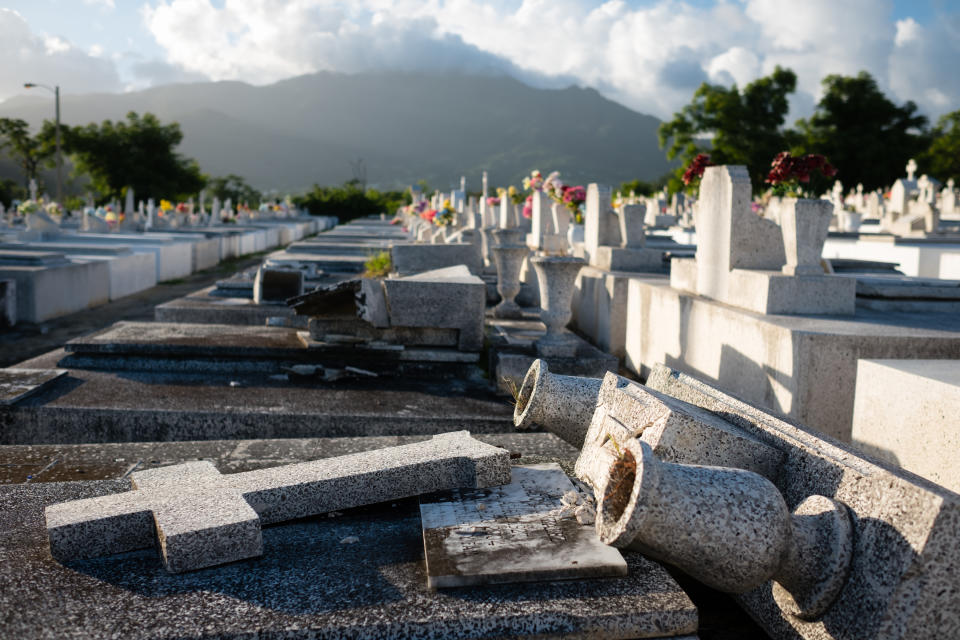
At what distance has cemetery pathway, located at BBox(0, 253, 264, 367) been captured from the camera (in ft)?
29.8

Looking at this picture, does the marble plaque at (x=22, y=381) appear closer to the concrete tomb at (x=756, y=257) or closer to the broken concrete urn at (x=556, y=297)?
the broken concrete urn at (x=556, y=297)

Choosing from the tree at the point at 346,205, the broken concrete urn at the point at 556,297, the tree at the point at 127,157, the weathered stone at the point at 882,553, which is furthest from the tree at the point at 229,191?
the weathered stone at the point at 882,553

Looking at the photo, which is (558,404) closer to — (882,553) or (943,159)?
(882,553)

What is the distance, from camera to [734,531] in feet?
6.68

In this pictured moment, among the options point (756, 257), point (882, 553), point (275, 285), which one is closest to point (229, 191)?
point (275, 285)

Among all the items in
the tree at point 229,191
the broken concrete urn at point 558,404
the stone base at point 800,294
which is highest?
the tree at point 229,191

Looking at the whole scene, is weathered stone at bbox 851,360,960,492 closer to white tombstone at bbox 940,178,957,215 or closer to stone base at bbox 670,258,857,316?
stone base at bbox 670,258,857,316

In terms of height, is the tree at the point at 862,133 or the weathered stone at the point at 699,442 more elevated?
the tree at the point at 862,133

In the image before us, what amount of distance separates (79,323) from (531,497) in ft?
34.2

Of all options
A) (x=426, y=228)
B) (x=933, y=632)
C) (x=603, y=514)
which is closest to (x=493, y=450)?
(x=603, y=514)

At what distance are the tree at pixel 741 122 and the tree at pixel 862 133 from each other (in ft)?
9.14

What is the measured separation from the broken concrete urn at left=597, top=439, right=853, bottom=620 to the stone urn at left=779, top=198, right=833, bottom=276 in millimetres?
3436

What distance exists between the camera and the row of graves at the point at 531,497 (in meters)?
1.99

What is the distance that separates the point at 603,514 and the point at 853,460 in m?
0.76
